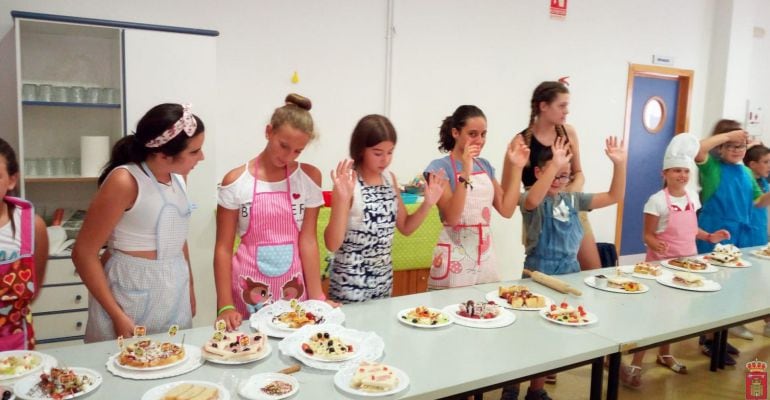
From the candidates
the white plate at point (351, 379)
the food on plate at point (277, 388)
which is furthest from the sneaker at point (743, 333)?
the food on plate at point (277, 388)

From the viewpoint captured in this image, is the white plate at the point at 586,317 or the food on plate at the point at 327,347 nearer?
the food on plate at the point at 327,347

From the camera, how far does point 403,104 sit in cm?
447

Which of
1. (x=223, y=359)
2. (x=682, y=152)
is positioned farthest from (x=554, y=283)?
(x=223, y=359)

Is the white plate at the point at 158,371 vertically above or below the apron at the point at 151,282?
below

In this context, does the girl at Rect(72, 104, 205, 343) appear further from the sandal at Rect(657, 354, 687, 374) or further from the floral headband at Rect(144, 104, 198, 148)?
the sandal at Rect(657, 354, 687, 374)

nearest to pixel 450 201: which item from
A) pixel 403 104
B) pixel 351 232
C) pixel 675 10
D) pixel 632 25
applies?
pixel 351 232

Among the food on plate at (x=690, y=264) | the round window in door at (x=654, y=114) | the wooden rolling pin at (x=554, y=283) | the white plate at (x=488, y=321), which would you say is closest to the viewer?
the white plate at (x=488, y=321)

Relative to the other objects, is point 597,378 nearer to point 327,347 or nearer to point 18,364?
point 327,347

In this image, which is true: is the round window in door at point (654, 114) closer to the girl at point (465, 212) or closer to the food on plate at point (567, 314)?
the girl at point (465, 212)

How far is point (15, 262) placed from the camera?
170 cm

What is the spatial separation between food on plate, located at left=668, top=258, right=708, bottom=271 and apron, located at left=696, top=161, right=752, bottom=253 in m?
0.80

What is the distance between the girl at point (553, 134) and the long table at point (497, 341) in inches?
19.8

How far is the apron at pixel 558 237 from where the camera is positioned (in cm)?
267

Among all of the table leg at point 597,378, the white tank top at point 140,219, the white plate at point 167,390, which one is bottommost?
the table leg at point 597,378
